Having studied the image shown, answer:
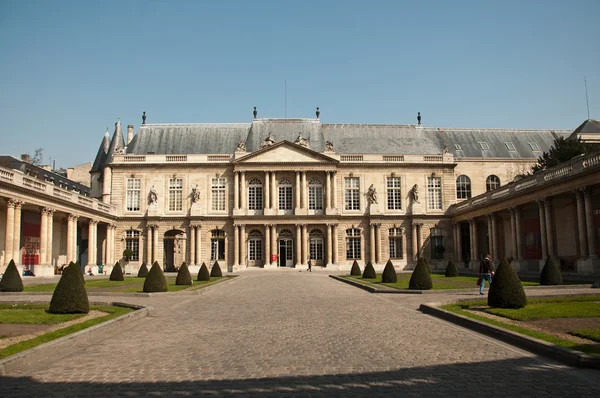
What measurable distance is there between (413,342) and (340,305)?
6.30 m

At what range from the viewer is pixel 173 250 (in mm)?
47031

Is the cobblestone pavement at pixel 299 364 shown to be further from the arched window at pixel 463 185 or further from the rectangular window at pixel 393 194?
Answer: the arched window at pixel 463 185

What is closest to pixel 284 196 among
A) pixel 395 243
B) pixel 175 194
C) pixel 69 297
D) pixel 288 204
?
pixel 288 204

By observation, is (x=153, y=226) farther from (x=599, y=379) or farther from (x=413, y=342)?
(x=599, y=379)

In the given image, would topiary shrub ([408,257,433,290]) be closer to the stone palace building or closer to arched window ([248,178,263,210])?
the stone palace building

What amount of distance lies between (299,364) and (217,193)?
40.5 metres

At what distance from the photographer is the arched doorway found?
46.6m

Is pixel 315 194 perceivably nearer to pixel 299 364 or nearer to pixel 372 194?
pixel 372 194

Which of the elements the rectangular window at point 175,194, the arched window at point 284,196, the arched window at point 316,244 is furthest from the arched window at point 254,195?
the rectangular window at point 175,194

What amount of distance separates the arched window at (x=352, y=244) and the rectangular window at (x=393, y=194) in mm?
3869

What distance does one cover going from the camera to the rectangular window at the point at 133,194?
46.9 meters

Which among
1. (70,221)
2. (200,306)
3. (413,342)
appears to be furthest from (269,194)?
(413,342)

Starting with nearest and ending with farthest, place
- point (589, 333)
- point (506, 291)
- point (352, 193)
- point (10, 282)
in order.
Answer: point (589, 333) < point (506, 291) < point (10, 282) < point (352, 193)

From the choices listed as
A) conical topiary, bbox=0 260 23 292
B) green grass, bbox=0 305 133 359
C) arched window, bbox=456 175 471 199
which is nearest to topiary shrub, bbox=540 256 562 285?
green grass, bbox=0 305 133 359
